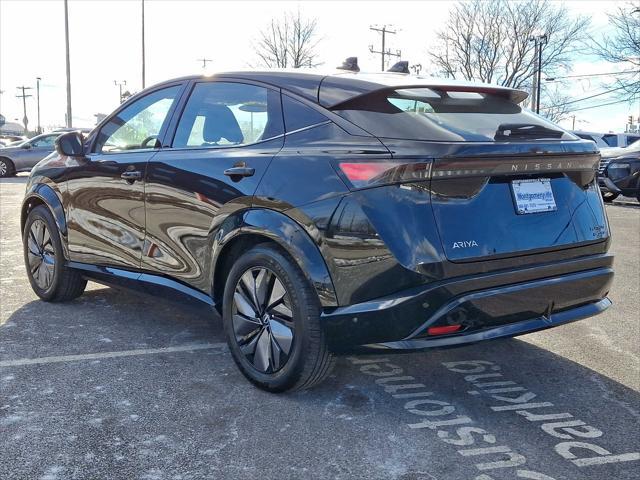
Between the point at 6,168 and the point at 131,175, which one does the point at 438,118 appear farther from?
the point at 6,168

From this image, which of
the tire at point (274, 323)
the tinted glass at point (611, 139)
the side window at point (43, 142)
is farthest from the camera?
the tinted glass at point (611, 139)

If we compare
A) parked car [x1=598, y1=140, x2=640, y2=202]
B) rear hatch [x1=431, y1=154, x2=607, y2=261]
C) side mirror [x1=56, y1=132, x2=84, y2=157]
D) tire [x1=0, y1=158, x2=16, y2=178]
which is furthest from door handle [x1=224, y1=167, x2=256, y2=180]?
tire [x1=0, y1=158, x2=16, y2=178]

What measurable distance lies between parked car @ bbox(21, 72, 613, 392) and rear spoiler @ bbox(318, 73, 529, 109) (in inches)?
0.6

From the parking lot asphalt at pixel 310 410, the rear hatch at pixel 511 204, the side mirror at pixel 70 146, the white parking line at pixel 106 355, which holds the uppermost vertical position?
the side mirror at pixel 70 146

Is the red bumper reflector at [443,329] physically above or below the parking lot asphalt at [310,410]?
above

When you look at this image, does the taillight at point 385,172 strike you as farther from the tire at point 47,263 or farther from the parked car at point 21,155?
the parked car at point 21,155

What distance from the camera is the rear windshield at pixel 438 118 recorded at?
116 inches

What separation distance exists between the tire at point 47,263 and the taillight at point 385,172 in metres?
2.81

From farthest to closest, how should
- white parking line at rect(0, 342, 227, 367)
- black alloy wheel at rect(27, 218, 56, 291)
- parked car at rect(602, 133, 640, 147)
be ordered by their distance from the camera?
parked car at rect(602, 133, 640, 147) → black alloy wheel at rect(27, 218, 56, 291) → white parking line at rect(0, 342, 227, 367)

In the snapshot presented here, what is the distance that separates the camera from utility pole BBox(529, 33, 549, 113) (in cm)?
3987

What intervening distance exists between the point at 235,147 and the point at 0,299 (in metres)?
2.83

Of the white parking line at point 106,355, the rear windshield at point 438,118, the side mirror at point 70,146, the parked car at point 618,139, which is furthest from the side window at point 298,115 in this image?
the parked car at point 618,139

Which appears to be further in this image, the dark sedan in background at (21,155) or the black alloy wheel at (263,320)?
the dark sedan in background at (21,155)

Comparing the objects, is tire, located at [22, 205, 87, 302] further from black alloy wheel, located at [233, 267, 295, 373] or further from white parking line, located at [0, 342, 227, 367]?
black alloy wheel, located at [233, 267, 295, 373]
